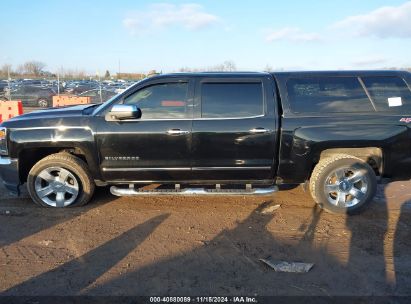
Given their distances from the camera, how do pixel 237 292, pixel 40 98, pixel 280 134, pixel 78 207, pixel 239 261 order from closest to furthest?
pixel 237 292 → pixel 239 261 → pixel 280 134 → pixel 78 207 → pixel 40 98

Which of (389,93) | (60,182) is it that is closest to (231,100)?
(389,93)

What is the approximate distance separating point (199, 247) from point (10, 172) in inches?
111

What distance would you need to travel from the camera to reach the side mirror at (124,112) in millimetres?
4590

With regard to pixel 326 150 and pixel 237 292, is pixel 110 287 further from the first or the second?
pixel 326 150

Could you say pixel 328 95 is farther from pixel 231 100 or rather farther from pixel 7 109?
pixel 7 109

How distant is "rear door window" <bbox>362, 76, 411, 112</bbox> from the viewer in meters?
4.75

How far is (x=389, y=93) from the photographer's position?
479 centimetres

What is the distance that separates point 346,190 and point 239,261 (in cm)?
205

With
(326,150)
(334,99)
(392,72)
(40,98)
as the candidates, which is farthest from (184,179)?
(40,98)

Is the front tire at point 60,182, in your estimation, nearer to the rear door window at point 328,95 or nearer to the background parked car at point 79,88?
the rear door window at point 328,95

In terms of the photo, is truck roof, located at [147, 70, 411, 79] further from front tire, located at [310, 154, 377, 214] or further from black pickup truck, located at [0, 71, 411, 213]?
front tire, located at [310, 154, 377, 214]

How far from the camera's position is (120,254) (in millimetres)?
3795

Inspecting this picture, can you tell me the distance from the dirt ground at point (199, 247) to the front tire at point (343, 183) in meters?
0.19

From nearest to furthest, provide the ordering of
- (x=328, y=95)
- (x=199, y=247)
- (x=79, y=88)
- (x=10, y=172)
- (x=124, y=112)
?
(x=199, y=247) → (x=124, y=112) → (x=328, y=95) → (x=10, y=172) → (x=79, y=88)
